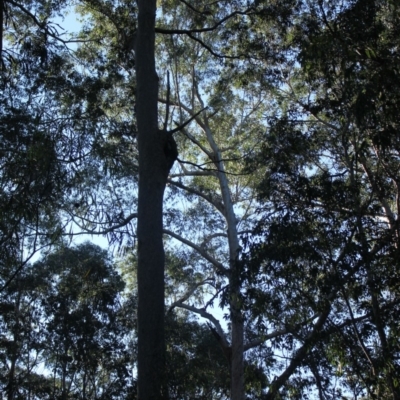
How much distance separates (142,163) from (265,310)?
2.51 metres

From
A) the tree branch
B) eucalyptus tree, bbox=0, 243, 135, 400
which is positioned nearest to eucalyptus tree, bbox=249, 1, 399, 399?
eucalyptus tree, bbox=0, 243, 135, 400

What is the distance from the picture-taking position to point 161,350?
5477 millimetres

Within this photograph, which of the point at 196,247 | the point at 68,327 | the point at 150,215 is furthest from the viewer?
the point at 196,247

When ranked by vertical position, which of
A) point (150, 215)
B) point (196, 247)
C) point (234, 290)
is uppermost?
point (196, 247)

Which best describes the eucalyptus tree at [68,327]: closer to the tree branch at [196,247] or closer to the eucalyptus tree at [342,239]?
the tree branch at [196,247]

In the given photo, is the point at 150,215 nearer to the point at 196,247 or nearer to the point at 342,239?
the point at 342,239

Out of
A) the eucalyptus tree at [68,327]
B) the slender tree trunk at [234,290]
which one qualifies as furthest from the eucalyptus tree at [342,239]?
the eucalyptus tree at [68,327]

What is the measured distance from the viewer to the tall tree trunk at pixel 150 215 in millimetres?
5402

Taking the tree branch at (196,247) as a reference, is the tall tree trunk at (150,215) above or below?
below

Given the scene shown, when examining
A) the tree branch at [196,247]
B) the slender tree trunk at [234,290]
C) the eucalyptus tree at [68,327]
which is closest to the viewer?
the slender tree trunk at [234,290]

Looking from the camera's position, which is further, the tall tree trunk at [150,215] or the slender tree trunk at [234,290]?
the slender tree trunk at [234,290]

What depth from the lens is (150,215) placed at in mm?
6051

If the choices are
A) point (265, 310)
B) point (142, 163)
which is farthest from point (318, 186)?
point (142, 163)

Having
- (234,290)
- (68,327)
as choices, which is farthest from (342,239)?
(68,327)
